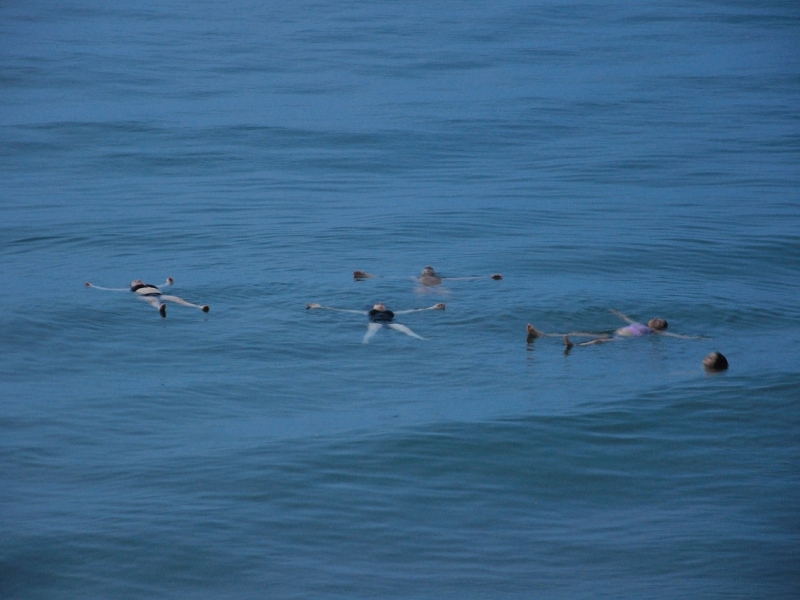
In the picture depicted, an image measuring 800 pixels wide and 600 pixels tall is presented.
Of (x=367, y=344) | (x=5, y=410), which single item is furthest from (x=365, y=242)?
(x=5, y=410)

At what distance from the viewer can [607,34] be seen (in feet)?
152

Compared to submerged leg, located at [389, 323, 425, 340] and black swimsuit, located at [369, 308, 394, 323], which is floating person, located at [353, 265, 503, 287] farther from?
submerged leg, located at [389, 323, 425, 340]

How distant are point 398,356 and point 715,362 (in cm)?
415

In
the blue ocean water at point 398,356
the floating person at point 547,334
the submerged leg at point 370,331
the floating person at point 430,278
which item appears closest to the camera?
the blue ocean water at point 398,356

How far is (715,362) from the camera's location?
41.6ft

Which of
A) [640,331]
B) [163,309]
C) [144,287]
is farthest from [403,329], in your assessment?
[144,287]

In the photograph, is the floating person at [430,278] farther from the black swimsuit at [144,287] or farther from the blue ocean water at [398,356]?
the black swimsuit at [144,287]

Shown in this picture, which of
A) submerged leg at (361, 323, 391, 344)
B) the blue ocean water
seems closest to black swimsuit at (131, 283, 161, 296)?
the blue ocean water

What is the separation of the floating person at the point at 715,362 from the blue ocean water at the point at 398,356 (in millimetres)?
174

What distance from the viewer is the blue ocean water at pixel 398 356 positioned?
8.98 meters

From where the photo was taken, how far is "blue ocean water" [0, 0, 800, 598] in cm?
898

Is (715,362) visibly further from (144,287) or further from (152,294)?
(144,287)

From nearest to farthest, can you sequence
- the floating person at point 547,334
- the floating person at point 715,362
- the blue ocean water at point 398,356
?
the blue ocean water at point 398,356, the floating person at point 715,362, the floating person at point 547,334

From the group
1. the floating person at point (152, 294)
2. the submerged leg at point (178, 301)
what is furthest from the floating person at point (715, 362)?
the submerged leg at point (178, 301)
